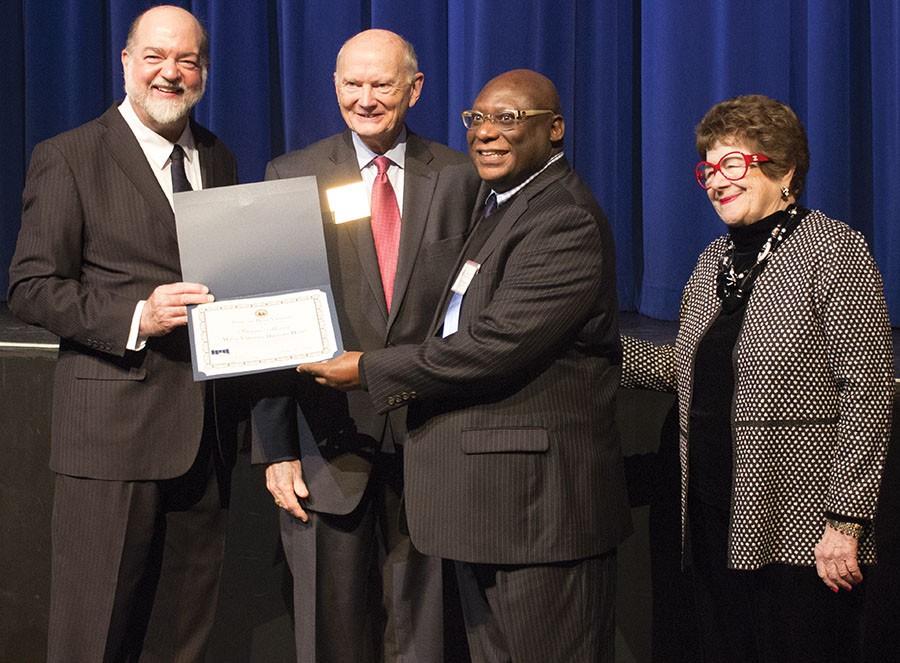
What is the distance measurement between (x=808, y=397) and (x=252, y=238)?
106cm

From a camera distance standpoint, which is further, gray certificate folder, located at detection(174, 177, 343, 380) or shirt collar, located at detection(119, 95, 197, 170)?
shirt collar, located at detection(119, 95, 197, 170)

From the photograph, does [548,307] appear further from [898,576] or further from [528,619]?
[898,576]

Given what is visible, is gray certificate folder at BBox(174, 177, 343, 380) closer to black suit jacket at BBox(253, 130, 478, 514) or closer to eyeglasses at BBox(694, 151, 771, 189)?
black suit jacket at BBox(253, 130, 478, 514)

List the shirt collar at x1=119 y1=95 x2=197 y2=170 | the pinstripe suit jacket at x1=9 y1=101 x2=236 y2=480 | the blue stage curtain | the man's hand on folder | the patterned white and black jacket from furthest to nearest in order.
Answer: the blue stage curtain, the shirt collar at x1=119 y1=95 x2=197 y2=170, the pinstripe suit jacket at x1=9 y1=101 x2=236 y2=480, the man's hand on folder, the patterned white and black jacket

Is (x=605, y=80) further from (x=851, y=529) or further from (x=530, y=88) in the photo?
(x=851, y=529)

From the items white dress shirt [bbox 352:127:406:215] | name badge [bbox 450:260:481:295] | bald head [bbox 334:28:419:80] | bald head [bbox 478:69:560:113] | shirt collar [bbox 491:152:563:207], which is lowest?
name badge [bbox 450:260:481:295]

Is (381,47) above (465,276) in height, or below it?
above

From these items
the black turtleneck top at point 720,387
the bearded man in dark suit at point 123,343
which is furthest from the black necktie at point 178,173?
the black turtleneck top at point 720,387

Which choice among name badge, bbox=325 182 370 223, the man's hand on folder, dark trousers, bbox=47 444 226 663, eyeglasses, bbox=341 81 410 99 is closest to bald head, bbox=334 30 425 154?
eyeglasses, bbox=341 81 410 99

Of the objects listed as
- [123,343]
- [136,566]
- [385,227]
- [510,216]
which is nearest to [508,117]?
[510,216]

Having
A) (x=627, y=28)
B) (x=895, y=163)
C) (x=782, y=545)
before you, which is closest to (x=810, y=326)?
(x=782, y=545)

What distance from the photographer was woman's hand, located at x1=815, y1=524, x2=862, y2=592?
2.02m

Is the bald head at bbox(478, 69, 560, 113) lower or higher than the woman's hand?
higher

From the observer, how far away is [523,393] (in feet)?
6.79
